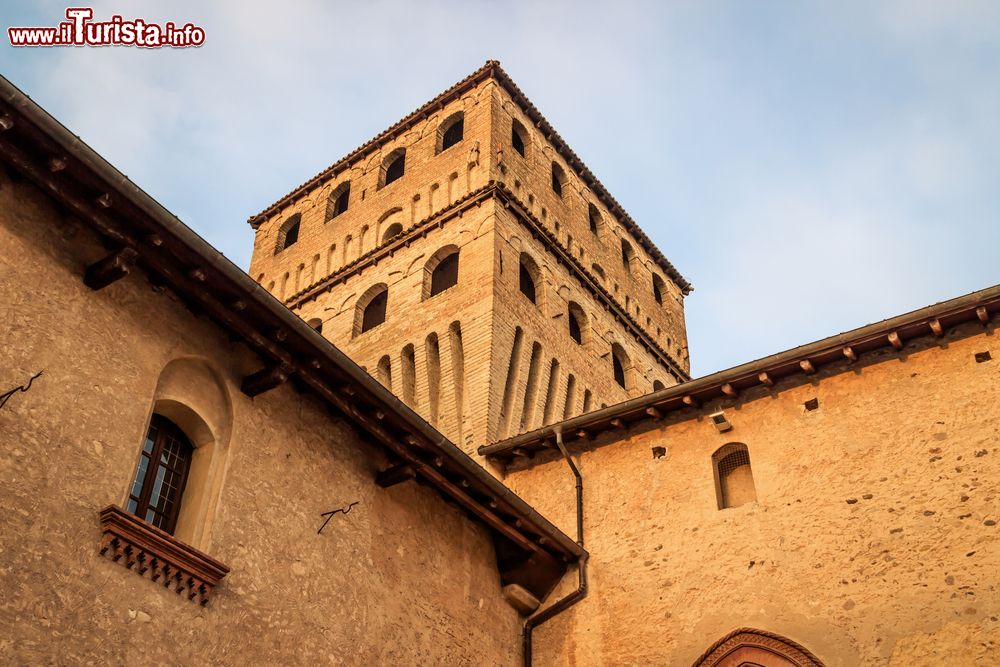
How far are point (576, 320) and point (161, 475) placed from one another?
14.7 m

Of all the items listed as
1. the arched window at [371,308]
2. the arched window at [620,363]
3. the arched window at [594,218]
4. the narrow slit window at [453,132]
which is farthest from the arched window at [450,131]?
the arched window at [620,363]

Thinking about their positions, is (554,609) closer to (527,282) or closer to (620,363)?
(527,282)

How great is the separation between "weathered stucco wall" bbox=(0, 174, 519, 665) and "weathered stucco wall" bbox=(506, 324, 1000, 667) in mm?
2255

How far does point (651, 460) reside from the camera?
14055 millimetres

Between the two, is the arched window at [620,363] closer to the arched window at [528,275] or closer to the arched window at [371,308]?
the arched window at [528,275]

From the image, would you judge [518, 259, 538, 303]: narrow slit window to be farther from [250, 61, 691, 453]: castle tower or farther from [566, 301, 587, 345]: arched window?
[566, 301, 587, 345]: arched window

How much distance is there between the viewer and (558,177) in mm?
26828

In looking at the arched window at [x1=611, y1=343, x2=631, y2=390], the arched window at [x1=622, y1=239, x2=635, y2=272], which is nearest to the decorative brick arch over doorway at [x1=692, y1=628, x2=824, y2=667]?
the arched window at [x1=611, y1=343, x2=631, y2=390]

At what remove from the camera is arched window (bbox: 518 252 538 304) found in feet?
72.8

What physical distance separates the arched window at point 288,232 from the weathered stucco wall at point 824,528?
16362mm

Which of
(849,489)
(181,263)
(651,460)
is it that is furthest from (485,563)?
(181,263)

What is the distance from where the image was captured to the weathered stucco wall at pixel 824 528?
36.3 ft

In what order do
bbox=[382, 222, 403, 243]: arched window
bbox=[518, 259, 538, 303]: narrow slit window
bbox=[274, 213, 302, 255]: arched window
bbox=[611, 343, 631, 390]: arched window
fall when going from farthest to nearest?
1. bbox=[274, 213, 302, 255]: arched window
2. bbox=[382, 222, 403, 243]: arched window
3. bbox=[611, 343, 631, 390]: arched window
4. bbox=[518, 259, 538, 303]: narrow slit window

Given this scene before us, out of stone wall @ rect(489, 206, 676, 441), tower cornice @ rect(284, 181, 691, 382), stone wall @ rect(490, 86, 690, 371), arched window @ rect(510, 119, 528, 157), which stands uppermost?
arched window @ rect(510, 119, 528, 157)
